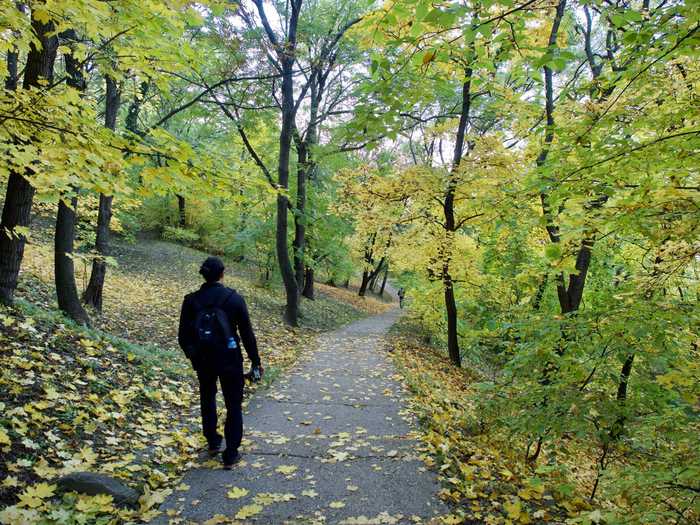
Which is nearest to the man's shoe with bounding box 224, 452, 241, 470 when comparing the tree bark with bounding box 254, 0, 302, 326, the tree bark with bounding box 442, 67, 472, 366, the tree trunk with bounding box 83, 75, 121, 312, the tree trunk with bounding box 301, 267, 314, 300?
the tree trunk with bounding box 83, 75, 121, 312

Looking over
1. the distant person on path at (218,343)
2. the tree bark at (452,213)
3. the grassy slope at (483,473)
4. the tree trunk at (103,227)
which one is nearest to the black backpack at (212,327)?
the distant person on path at (218,343)

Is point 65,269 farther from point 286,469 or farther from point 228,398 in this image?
point 286,469

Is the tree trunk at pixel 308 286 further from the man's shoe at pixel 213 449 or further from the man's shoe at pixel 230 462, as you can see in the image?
the man's shoe at pixel 230 462

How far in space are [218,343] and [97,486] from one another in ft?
4.57

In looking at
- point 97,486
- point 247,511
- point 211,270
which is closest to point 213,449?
point 247,511

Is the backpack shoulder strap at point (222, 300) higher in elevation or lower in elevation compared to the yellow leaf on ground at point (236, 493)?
higher

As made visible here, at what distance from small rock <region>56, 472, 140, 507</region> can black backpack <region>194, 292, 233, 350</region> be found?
1.25 metres

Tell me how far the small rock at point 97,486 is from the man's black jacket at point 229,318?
1.12m

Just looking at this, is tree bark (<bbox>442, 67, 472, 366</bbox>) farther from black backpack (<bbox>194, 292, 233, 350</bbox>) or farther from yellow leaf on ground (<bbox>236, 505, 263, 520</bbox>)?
yellow leaf on ground (<bbox>236, 505, 263, 520</bbox>)

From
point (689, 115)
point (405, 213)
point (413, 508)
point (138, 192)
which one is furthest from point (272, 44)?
point (413, 508)

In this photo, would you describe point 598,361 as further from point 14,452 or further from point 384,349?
point 384,349

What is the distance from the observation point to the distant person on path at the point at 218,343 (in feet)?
12.8

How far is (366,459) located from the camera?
4.38m

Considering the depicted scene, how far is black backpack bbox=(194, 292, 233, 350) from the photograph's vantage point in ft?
12.8
